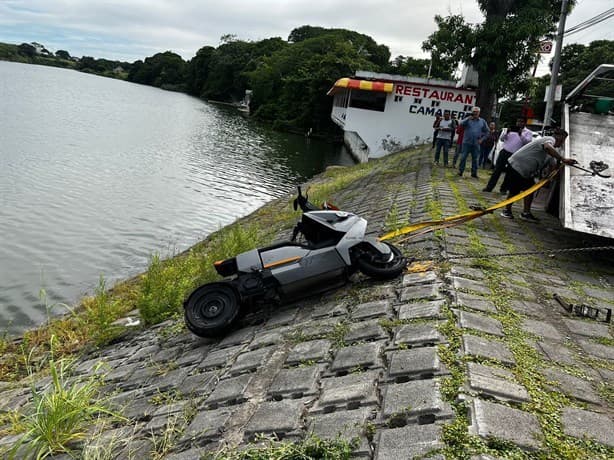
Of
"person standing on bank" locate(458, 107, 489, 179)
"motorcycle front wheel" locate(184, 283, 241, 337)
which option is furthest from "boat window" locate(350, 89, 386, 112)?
"motorcycle front wheel" locate(184, 283, 241, 337)

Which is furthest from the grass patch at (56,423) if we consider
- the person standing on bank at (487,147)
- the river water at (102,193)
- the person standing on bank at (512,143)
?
the person standing on bank at (487,147)

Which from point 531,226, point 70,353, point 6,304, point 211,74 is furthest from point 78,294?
point 211,74

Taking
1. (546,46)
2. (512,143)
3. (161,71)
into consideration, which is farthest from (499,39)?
(161,71)

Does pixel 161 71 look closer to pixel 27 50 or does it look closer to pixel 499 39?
pixel 27 50

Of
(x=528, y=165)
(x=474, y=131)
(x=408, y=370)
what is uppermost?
(x=474, y=131)

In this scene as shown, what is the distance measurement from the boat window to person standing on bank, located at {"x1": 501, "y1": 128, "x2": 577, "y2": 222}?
64.7 feet

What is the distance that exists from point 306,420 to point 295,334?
143cm

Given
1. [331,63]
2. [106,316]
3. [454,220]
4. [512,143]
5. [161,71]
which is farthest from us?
[161,71]

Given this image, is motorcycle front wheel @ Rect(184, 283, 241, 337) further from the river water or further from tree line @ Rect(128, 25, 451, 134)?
tree line @ Rect(128, 25, 451, 134)

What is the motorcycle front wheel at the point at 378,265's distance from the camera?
16.5 feet

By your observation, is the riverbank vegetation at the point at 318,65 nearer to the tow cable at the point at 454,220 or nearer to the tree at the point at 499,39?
the tree at the point at 499,39

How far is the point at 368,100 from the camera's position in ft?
89.2

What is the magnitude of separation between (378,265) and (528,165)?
14.1 ft

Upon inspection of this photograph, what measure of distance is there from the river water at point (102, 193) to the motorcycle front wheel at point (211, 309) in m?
4.26
